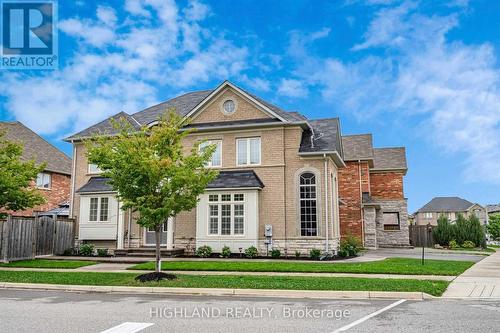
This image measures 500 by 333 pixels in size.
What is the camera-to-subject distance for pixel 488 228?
6719cm

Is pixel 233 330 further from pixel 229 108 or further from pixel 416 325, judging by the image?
pixel 229 108

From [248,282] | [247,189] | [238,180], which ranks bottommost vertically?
[248,282]

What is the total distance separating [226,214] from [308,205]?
4.03m

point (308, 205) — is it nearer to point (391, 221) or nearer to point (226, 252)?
point (226, 252)

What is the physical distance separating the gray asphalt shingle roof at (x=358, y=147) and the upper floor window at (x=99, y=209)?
15552mm

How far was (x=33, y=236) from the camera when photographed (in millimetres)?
20984

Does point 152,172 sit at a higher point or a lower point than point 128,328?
higher

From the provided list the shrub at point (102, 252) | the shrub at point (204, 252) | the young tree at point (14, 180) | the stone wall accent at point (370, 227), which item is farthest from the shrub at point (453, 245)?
→ the young tree at point (14, 180)

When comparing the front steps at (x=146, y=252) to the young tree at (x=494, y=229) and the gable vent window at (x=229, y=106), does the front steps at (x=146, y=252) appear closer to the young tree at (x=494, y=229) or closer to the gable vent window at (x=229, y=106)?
the gable vent window at (x=229, y=106)

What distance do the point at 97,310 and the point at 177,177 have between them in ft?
16.8

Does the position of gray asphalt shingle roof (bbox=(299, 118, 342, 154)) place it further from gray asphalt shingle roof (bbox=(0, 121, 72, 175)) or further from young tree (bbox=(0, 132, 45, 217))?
gray asphalt shingle roof (bbox=(0, 121, 72, 175))

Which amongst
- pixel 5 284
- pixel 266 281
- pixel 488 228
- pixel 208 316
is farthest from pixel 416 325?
pixel 488 228

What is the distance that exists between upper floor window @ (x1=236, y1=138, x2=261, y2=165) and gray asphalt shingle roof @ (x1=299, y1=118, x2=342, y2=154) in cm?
225

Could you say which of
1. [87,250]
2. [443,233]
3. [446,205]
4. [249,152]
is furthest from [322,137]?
[446,205]
